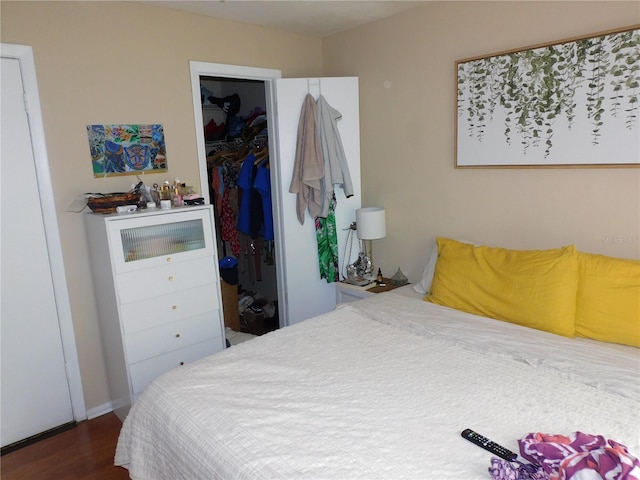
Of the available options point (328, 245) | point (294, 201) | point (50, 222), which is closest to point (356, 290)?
point (328, 245)

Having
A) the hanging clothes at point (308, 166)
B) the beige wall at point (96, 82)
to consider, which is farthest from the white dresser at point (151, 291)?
the hanging clothes at point (308, 166)

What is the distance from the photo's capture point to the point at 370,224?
327cm

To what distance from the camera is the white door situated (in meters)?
2.38

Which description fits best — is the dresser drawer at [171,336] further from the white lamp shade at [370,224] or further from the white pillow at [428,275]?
the white pillow at [428,275]

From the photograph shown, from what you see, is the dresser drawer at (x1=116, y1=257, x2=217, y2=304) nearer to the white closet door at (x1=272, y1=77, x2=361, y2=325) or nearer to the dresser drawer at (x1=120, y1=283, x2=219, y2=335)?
the dresser drawer at (x1=120, y1=283, x2=219, y2=335)

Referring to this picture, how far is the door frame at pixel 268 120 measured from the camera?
3.05 meters

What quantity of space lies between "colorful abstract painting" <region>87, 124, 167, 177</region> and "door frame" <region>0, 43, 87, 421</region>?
0.26 meters

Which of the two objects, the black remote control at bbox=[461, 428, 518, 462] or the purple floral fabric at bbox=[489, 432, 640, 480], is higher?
the purple floral fabric at bbox=[489, 432, 640, 480]

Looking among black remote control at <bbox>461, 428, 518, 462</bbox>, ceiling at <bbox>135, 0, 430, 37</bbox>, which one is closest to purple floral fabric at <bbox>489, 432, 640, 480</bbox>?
black remote control at <bbox>461, 428, 518, 462</bbox>

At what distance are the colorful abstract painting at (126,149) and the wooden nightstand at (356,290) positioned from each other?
1.54 metres

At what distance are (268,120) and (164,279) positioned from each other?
1.50 metres

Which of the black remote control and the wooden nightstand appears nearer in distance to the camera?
the black remote control

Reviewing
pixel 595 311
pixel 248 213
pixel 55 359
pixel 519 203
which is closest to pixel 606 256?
pixel 595 311

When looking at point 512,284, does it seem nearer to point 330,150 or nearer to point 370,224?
point 370,224
